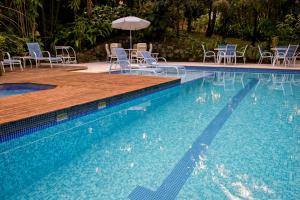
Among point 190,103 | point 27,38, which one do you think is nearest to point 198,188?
point 190,103

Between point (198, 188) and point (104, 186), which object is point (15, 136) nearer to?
point (104, 186)

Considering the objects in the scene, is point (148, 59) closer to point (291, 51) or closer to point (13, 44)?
point (13, 44)

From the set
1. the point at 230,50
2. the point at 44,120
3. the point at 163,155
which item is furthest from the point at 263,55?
the point at 44,120

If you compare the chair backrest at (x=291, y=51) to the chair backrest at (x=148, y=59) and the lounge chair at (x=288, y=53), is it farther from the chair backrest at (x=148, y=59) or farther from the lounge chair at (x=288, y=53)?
the chair backrest at (x=148, y=59)

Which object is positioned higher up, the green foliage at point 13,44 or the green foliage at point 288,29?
the green foliage at point 288,29

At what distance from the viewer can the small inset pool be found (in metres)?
6.55

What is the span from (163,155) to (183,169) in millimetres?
453

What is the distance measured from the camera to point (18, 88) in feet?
22.2

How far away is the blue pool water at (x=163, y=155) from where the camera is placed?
2703 millimetres

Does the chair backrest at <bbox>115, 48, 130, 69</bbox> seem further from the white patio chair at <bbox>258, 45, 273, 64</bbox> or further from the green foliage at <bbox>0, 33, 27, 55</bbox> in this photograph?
the white patio chair at <bbox>258, 45, 273, 64</bbox>

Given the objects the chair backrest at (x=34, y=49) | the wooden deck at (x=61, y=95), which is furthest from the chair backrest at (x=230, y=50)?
the chair backrest at (x=34, y=49)

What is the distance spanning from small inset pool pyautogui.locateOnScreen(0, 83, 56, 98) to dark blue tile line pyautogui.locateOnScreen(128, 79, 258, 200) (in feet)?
12.4

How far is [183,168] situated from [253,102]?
3.81 metres

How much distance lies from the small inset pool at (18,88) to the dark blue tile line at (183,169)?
3.79m
